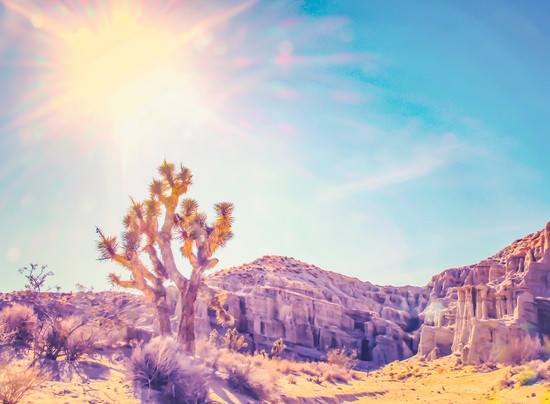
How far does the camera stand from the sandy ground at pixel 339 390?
8688mm

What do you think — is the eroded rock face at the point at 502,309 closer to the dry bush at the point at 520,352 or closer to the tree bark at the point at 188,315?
the dry bush at the point at 520,352

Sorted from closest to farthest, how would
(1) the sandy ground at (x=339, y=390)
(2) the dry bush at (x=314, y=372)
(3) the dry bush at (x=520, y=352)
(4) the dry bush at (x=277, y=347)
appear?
(1) the sandy ground at (x=339, y=390), (2) the dry bush at (x=314, y=372), (3) the dry bush at (x=520, y=352), (4) the dry bush at (x=277, y=347)

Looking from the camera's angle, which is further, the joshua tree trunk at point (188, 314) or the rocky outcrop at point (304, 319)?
the rocky outcrop at point (304, 319)

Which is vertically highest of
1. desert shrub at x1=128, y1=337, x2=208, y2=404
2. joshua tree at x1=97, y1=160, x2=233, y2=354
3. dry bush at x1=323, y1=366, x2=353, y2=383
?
joshua tree at x1=97, y1=160, x2=233, y2=354

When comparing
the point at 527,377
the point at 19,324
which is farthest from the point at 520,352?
the point at 19,324

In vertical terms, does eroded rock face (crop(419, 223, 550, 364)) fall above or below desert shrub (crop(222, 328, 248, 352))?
above

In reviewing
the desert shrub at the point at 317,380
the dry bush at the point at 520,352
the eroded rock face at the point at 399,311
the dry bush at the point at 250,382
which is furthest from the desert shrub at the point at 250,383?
the eroded rock face at the point at 399,311

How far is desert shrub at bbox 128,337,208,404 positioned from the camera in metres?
9.40

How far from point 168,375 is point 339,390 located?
12.3 meters

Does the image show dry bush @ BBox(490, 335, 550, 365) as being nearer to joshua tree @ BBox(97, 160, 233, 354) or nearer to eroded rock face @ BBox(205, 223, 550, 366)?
eroded rock face @ BBox(205, 223, 550, 366)

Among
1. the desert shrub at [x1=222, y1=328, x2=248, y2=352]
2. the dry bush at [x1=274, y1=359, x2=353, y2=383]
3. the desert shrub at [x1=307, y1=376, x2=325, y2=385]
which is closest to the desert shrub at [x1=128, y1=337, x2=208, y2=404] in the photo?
the desert shrub at [x1=307, y1=376, x2=325, y2=385]

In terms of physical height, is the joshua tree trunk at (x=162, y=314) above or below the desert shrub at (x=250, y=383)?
above

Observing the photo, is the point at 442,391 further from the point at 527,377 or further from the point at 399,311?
the point at 399,311

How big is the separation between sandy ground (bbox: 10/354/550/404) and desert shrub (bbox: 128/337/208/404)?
16.3 inches
